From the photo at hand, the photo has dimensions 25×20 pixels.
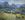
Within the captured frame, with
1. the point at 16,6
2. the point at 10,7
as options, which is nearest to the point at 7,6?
the point at 10,7

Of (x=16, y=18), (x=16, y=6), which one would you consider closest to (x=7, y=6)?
(x=16, y=6)

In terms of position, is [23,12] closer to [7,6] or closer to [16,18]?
[16,18]

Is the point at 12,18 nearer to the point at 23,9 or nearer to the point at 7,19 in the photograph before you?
the point at 7,19

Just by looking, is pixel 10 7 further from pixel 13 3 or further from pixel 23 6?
pixel 23 6

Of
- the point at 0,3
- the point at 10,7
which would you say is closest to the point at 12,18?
the point at 10,7

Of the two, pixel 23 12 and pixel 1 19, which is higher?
pixel 23 12

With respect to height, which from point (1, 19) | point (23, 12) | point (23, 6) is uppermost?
point (23, 6)

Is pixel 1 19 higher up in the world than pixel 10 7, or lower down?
lower down
